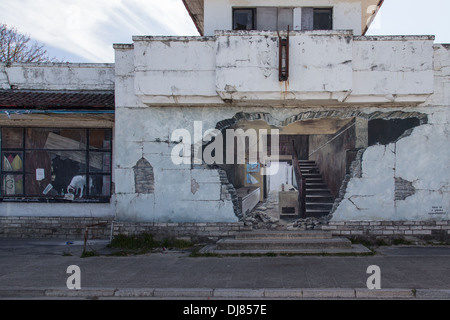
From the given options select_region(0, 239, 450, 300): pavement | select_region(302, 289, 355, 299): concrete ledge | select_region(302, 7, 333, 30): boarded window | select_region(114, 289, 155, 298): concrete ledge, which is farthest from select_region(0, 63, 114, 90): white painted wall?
select_region(302, 289, 355, 299): concrete ledge

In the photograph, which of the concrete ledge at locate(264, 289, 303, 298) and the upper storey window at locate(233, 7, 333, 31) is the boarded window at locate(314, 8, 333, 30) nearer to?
the upper storey window at locate(233, 7, 333, 31)

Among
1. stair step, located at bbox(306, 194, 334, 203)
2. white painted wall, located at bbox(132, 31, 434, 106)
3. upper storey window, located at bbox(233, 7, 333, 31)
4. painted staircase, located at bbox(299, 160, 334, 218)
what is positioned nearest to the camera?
white painted wall, located at bbox(132, 31, 434, 106)

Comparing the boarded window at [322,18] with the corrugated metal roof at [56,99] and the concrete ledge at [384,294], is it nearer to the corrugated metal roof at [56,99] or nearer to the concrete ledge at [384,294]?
the corrugated metal roof at [56,99]

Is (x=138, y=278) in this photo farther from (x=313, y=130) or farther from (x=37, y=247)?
(x=313, y=130)

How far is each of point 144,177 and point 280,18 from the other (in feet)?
19.4

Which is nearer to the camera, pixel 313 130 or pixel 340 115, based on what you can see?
pixel 340 115

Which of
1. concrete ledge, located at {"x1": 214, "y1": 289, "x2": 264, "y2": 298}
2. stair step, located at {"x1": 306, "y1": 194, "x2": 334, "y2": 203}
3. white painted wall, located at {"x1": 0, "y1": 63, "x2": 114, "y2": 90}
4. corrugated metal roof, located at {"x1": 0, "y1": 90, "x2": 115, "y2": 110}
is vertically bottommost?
concrete ledge, located at {"x1": 214, "y1": 289, "x2": 264, "y2": 298}

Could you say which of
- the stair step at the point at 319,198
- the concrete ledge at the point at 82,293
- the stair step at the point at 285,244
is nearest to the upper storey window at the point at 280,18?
the stair step at the point at 319,198

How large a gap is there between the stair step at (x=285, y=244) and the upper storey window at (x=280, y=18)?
5880mm

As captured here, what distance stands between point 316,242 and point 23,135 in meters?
9.10

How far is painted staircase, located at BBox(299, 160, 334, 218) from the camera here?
10995 millimetres

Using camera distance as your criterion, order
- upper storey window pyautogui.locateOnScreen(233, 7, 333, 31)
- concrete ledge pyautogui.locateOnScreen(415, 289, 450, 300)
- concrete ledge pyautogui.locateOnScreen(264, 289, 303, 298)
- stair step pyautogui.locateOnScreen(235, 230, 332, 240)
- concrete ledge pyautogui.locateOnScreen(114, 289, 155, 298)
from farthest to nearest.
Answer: upper storey window pyautogui.locateOnScreen(233, 7, 333, 31) → stair step pyautogui.locateOnScreen(235, 230, 332, 240) → concrete ledge pyautogui.locateOnScreen(114, 289, 155, 298) → concrete ledge pyautogui.locateOnScreen(264, 289, 303, 298) → concrete ledge pyautogui.locateOnScreen(415, 289, 450, 300)
